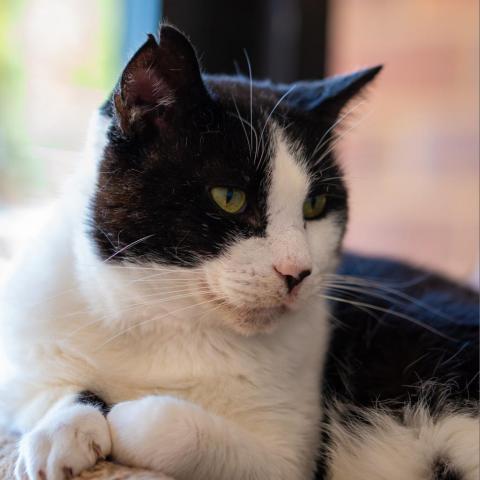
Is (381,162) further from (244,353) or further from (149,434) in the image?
(149,434)

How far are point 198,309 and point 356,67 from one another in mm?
2525

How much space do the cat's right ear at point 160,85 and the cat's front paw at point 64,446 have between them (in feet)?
1.52

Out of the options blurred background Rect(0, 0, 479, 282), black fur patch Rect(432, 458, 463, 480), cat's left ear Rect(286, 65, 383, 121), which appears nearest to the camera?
black fur patch Rect(432, 458, 463, 480)

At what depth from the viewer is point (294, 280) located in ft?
3.44

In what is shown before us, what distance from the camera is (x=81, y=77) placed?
88.6 inches

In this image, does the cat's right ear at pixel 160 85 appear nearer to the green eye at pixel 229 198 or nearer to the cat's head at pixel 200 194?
the cat's head at pixel 200 194

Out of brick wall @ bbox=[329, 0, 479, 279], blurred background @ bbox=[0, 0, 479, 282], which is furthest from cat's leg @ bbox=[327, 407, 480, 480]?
brick wall @ bbox=[329, 0, 479, 279]

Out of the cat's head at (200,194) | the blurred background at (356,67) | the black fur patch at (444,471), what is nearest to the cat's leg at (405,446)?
the black fur patch at (444,471)

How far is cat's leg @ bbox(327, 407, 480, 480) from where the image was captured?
3.83ft

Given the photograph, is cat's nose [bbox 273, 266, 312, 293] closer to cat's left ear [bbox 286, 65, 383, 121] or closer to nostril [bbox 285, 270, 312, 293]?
nostril [bbox 285, 270, 312, 293]

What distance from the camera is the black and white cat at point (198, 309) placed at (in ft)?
3.37

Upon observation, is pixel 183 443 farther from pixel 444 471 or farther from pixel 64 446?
pixel 444 471

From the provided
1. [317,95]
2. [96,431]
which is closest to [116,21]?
[317,95]

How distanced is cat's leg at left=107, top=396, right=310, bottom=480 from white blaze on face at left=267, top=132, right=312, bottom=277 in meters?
0.26
